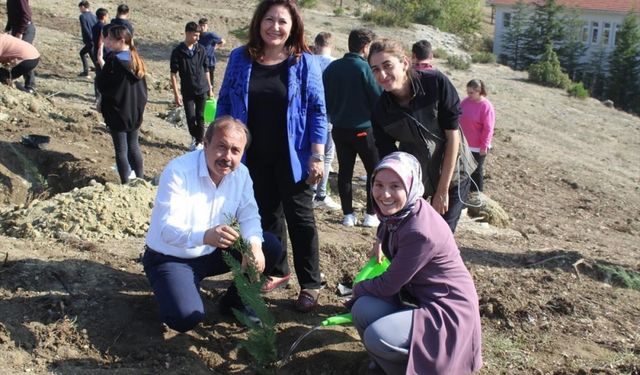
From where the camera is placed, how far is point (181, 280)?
378 centimetres

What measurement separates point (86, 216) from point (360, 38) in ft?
9.42

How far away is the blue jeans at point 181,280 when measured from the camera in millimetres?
3693

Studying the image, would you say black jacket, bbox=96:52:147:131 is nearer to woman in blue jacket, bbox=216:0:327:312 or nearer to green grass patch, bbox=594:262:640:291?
woman in blue jacket, bbox=216:0:327:312

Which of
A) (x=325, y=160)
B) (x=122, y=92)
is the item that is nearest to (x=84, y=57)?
(x=122, y=92)

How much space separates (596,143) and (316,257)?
48.9 feet

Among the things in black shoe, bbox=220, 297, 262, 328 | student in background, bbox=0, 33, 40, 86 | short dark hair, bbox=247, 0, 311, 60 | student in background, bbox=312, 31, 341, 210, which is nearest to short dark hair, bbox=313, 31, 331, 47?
student in background, bbox=312, 31, 341, 210

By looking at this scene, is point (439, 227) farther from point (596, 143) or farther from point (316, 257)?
point (596, 143)

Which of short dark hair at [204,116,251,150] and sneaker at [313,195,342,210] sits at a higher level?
short dark hair at [204,116,251,150]

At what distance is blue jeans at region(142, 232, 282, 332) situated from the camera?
369 cm

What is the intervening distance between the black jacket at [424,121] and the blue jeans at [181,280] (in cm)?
100

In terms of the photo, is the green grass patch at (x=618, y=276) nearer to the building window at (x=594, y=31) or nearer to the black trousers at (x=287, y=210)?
the black trousers at (x=287, y=210)

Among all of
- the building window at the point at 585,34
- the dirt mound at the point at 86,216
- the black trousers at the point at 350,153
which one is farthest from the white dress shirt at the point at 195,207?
the building window at the point at 585,34

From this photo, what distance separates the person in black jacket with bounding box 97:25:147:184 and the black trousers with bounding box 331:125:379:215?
6.99 feet

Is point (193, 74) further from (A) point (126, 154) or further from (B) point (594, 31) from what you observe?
(B) point (594, 31)
